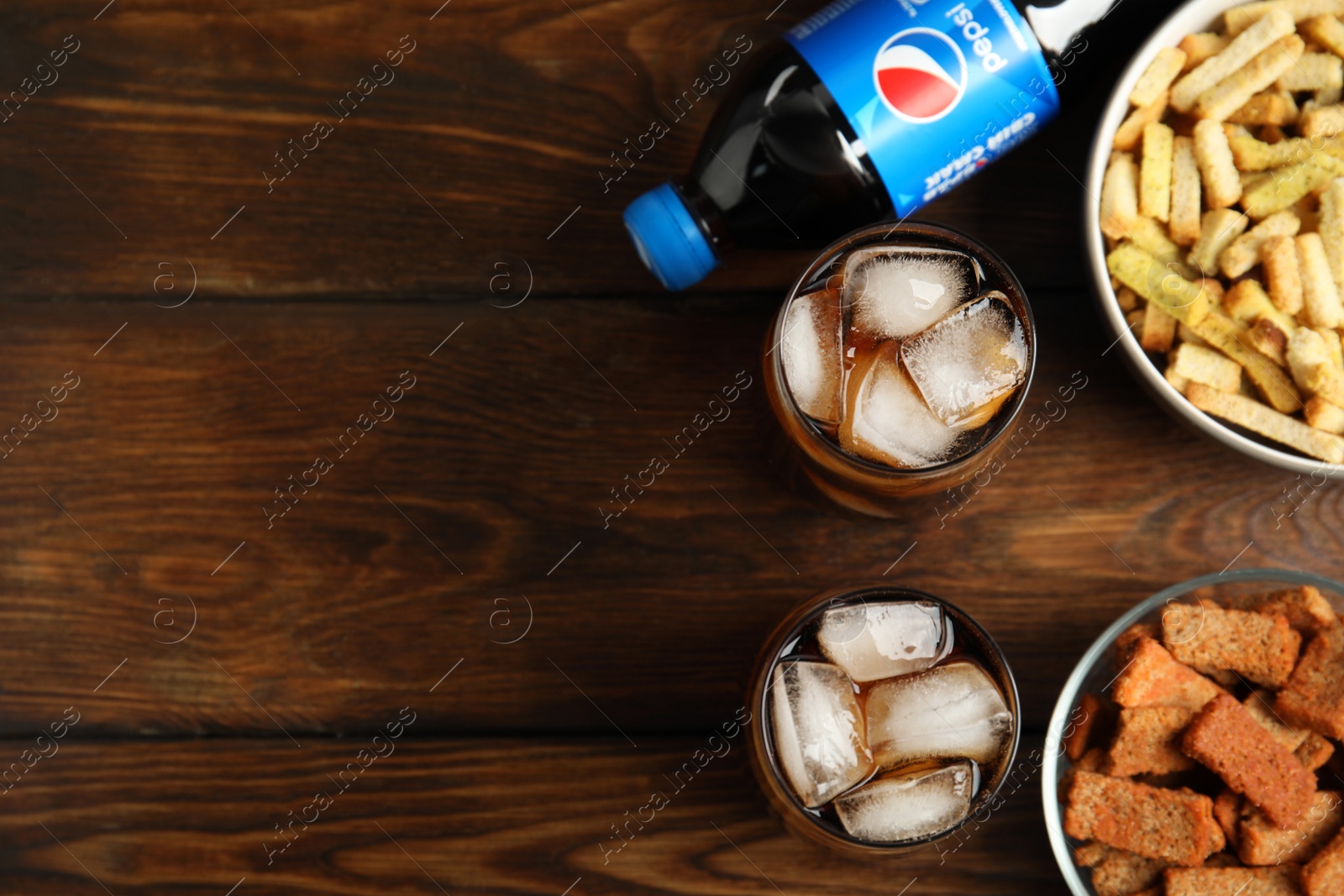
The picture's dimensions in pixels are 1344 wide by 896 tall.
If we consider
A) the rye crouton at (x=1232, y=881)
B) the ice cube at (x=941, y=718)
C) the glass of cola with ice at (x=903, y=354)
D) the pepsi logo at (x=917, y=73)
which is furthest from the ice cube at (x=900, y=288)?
the rye crouton at (x=1232, y=881)

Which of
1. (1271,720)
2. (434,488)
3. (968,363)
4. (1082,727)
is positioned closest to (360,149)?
(434,488)

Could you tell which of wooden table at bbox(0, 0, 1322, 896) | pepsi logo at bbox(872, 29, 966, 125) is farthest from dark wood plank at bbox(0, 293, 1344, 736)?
pepsi logo at bbox(872, 29, 966, 125)

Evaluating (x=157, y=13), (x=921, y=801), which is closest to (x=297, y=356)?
(x=157, y=13)

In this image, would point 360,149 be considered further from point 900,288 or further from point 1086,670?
point 1086,670

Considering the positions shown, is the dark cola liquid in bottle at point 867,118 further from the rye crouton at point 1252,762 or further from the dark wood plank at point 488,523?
the rye crouton at point 1252,762

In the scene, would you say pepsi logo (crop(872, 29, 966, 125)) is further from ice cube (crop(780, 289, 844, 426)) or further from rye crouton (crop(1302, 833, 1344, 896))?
rye crouton (crop(1302, 833, 1344, 896))

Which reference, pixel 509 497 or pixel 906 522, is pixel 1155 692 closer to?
pixel 906 522
